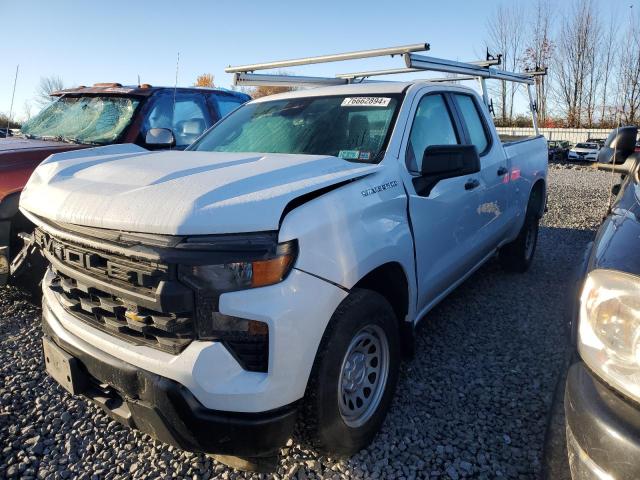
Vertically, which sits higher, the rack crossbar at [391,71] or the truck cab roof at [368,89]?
the rack crossbar at [391,71]

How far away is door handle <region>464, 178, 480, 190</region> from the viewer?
3302 millimetres

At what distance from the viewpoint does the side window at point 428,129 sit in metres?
2.87

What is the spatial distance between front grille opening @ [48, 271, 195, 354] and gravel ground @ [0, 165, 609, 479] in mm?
810

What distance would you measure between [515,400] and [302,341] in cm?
166

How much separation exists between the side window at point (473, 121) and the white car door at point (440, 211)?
8.2 inches

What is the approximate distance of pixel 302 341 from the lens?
180 centimetres

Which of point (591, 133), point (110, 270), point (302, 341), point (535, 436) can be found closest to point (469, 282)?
point (535, 436)

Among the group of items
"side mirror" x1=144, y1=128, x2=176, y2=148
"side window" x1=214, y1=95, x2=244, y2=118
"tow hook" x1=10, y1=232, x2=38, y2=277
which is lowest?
"tow hook" x1=10, y1=232, x2=38, y2=277

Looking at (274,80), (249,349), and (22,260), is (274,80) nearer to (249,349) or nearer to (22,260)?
(22,260)

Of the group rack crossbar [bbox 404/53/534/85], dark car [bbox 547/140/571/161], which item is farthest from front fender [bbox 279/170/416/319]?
dark car [bbox 547/140/571/161]

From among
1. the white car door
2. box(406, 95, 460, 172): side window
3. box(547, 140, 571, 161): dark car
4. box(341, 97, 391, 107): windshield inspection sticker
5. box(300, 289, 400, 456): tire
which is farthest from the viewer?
box(547, 140, 571, 161): dark car

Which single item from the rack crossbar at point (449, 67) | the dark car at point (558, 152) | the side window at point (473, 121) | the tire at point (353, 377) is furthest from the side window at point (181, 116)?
the dark car at point (558, 152)

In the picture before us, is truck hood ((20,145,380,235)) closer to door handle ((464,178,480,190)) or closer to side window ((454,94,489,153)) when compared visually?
door handle ((464,178,480,190))

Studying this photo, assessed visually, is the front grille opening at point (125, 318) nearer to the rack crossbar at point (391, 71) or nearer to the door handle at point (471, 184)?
the door handle at point (471, 184)
